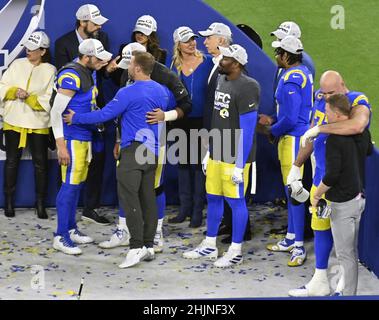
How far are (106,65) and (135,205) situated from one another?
5.52 ft

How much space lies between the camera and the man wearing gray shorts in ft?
24.9

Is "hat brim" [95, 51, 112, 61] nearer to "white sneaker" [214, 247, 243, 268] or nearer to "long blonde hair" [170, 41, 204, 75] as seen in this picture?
"long blonde hair" [170, 41, 204, 75]

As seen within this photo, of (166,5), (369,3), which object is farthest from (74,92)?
(369,3)

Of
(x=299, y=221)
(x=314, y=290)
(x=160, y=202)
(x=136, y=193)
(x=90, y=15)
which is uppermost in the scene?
(x=90, y=15)

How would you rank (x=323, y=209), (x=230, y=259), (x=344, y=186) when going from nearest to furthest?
(x=344, y=186) → (x=323, y=209) → (x=230, y=259)

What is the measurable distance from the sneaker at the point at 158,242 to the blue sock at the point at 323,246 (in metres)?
1.61

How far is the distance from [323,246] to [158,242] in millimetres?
1738

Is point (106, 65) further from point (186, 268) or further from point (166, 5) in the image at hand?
point (186, 268)

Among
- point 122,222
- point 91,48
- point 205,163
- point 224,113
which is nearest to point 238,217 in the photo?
point 205,163

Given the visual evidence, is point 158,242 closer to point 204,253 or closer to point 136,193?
point 204,253

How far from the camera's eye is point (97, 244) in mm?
9438

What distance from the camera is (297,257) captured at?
8.94m
